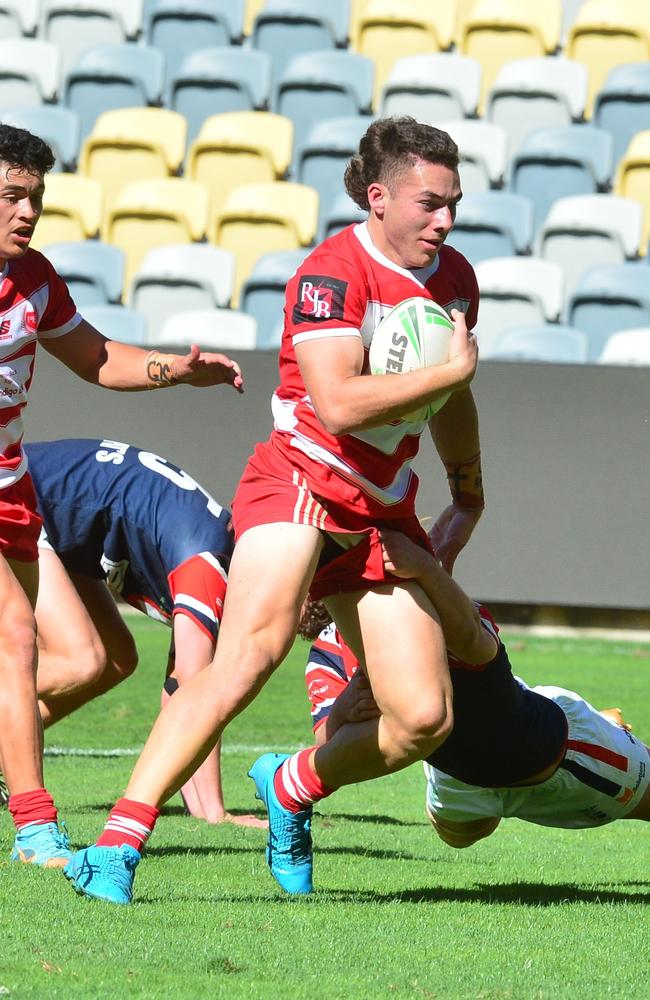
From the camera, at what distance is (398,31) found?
1598 centimetres

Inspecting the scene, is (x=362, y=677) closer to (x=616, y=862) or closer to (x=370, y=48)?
(x=616, y=862)

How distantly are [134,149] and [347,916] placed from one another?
40.0 feet

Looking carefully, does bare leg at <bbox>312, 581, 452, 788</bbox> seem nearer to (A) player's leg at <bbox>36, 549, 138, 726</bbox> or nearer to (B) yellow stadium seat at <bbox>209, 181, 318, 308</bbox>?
(A) player's leg at <bbox>36, 549, 138, 726</bbox>

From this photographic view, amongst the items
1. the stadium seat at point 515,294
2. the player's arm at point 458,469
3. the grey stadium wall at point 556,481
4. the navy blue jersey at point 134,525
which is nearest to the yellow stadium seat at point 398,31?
the stadium seat at point 515,294

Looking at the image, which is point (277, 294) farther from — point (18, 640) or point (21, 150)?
point (18, 640)

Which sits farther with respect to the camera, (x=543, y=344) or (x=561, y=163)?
(x=561, y=163)

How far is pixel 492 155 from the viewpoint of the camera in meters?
14.3

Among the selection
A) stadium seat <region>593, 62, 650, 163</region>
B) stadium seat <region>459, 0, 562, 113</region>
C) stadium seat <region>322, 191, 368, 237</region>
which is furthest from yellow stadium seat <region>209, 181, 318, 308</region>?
stadium seat <region>593, 62, 650, 163</region>

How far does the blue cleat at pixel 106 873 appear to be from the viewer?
3600mm

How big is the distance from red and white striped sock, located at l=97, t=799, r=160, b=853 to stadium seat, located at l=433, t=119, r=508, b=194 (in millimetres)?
11174

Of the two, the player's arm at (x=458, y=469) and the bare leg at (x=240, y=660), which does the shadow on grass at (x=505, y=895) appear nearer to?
the bare leg at (x=240, y=660)

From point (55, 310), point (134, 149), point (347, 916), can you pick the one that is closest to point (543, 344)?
point (134, 149)

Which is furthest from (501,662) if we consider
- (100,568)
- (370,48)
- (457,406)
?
(370,48)

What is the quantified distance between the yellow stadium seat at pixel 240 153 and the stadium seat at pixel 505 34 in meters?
2.39
